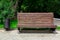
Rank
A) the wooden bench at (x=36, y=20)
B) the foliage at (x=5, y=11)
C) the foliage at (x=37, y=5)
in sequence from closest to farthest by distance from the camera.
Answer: the wooden bench at (x=36, y=20)
the foliage at (x=5, y=11)
the foliage at (x=37, y=5)

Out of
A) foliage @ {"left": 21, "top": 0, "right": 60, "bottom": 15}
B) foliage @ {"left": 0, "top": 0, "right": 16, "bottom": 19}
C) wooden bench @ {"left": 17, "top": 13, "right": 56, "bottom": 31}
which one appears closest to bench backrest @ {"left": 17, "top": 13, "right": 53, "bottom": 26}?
wooden bench @ {"left": 17, "top": 13, "right": 56, "bottom": 31}

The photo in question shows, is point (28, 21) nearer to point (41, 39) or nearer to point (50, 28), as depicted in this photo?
point (50, 28)

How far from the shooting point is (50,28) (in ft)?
39.9

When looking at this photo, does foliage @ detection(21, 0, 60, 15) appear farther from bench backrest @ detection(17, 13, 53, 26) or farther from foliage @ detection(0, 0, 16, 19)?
bench backrest @ detection(17, 13, 53, 26)

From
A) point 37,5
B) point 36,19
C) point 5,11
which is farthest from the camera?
point 37,5

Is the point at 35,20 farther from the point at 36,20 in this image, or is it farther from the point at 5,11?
the point at 5,11

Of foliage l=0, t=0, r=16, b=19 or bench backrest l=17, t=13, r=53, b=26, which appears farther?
foliage l=0, t=0, r=16, b=19

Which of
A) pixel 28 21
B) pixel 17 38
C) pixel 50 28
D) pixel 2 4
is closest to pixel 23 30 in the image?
pixel 28 21

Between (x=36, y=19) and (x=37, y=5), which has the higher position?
(x=36, y=19)

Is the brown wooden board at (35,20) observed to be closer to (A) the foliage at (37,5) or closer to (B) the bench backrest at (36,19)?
Answer: (B) the bench backrest at (36,19)

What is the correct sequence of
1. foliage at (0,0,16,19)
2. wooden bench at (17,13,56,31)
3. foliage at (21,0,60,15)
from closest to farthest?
1. wooden bench at (17,13,56,31)
2. foliage at (0,0,16,19)
3. foliage at (21,0,60,15)

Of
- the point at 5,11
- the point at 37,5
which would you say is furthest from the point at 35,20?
the point at 37,5

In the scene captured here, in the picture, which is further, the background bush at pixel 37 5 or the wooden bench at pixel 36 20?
the background bush at pixel 37 5

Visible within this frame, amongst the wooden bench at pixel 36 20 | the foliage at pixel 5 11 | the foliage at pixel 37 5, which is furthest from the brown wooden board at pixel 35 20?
the foliage at pixel 37 5
